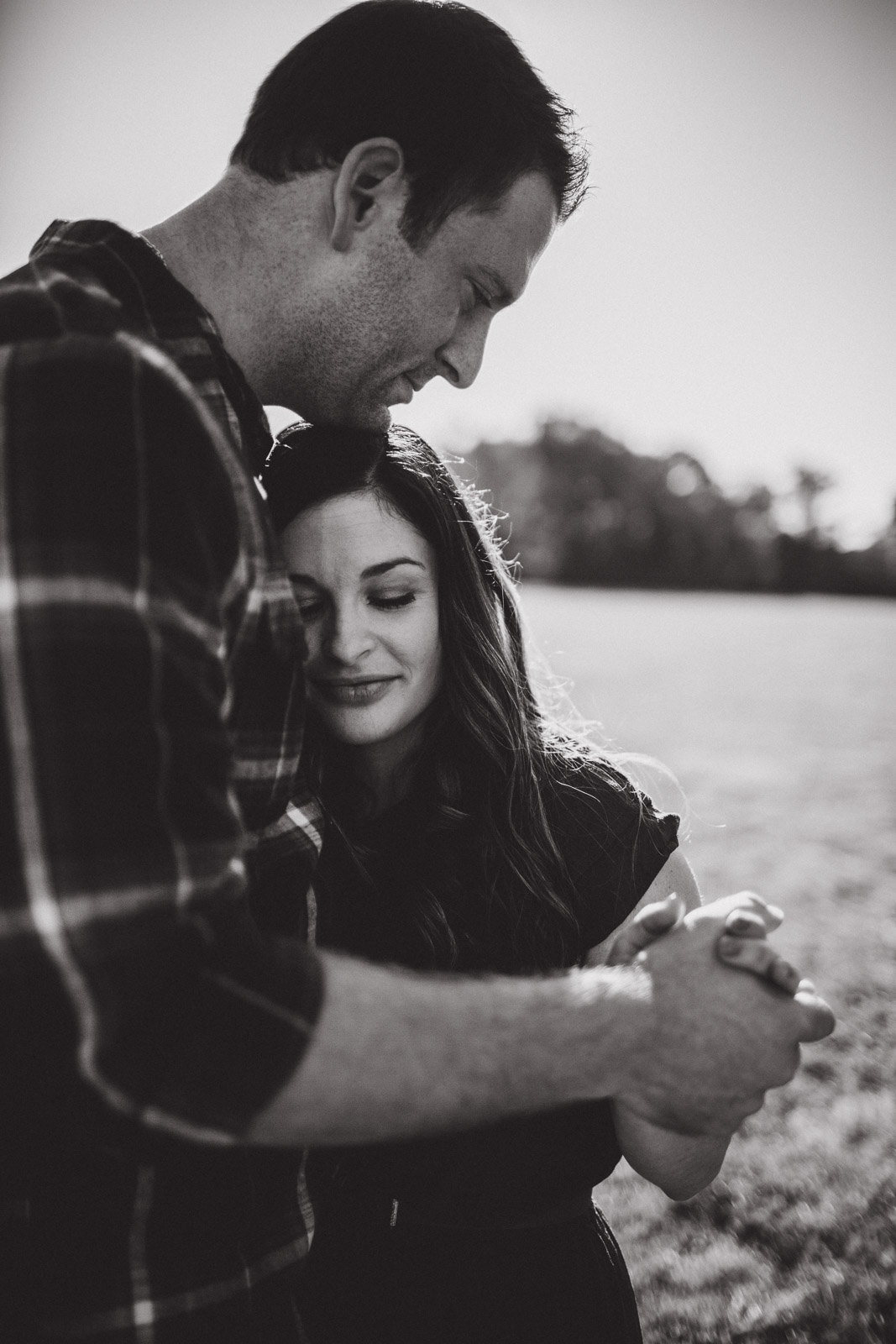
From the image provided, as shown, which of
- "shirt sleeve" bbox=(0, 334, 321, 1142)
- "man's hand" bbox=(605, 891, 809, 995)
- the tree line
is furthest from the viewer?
the tree line

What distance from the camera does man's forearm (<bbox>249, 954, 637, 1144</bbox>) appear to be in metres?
1.04

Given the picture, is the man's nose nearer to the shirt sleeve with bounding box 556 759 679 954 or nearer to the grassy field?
the shirt sleeve with bounding box 556 759 679 954

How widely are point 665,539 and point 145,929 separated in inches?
2499

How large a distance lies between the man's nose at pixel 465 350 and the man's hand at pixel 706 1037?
55.2 inches

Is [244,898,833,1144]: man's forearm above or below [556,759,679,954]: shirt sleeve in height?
above

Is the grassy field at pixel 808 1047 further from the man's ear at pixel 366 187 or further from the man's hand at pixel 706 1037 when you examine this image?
the man's ear at pixel 366 187

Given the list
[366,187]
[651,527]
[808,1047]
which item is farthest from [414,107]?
[651,527]

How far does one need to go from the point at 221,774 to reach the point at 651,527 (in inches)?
2582

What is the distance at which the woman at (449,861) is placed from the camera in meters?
1.99

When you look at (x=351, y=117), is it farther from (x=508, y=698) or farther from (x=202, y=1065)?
(x=202, y=1065)

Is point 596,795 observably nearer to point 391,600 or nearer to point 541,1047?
point 391,600

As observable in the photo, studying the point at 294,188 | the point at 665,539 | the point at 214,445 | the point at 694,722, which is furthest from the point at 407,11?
the point at 665,539

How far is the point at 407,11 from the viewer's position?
1.87m

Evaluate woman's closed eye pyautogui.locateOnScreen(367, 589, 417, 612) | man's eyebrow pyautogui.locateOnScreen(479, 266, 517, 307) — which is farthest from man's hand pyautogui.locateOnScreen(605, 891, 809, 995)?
man's eyebrow pyautogui.locateOnScreen(479, 266, 517, 307)
